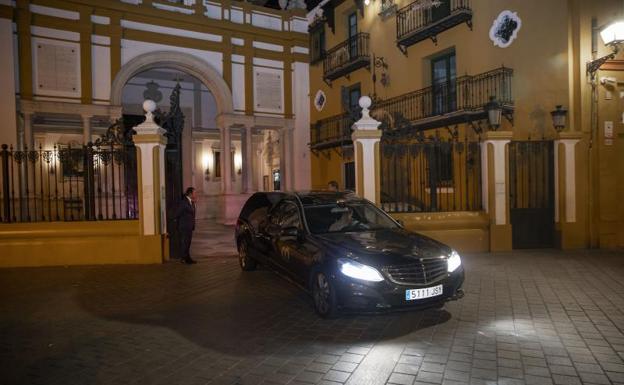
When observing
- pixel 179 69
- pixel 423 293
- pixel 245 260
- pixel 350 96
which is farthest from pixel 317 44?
pixel 423 293

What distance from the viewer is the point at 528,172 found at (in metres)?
10.8

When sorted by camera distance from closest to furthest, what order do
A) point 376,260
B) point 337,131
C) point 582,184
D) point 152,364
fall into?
point 152,364
point 376,260
point 582,184
point 337,131

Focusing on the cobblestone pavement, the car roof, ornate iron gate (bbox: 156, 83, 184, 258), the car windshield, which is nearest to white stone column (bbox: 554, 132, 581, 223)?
the cobblestone pavement

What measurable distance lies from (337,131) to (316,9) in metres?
6.46

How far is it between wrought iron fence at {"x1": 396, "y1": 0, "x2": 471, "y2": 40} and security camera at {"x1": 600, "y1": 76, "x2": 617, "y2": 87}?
15.5ft

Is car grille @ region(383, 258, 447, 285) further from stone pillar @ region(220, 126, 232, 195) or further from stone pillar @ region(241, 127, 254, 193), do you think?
stone pillar @ region(241, 127, 254, 193)

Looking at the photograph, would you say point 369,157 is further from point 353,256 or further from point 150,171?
point 353,256

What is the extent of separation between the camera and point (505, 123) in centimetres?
1323

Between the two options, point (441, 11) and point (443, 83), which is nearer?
point (443, 83)

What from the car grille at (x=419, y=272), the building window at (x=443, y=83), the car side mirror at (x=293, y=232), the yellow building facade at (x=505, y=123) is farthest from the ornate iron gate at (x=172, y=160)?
the building window at (x=443, y=83)

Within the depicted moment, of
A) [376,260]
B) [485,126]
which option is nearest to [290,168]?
[485,126]

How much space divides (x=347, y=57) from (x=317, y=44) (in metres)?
2.72

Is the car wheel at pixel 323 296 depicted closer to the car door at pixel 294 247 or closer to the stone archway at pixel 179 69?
the car door at pixel 294 247

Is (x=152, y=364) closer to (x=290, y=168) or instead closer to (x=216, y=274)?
(x=216, y=274)
